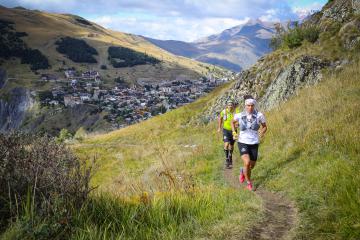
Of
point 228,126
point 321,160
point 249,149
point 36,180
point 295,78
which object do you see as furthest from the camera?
point 295,78

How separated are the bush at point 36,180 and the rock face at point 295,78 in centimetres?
2276

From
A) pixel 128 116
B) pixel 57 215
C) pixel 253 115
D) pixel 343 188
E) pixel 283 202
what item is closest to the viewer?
pixel 57 215

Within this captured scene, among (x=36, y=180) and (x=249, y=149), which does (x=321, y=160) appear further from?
(x=36, y=180)

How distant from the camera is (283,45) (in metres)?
35.4

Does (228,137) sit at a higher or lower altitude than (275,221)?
lower

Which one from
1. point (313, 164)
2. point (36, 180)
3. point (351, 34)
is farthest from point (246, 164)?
point (351, 34)

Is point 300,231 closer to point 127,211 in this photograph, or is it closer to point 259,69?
point 127,211

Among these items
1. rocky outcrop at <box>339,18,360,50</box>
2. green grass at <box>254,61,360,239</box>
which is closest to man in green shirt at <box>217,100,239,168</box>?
green grass at <box>254,61,360,239</box>

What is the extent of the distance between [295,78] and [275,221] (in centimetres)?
2230

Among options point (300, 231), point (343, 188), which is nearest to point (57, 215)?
point (300, 231)

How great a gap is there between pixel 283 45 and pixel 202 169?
22.2 m

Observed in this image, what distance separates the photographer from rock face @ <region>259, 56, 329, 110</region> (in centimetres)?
2771

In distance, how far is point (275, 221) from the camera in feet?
24.6

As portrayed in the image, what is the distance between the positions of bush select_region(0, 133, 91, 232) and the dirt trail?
298 cm
